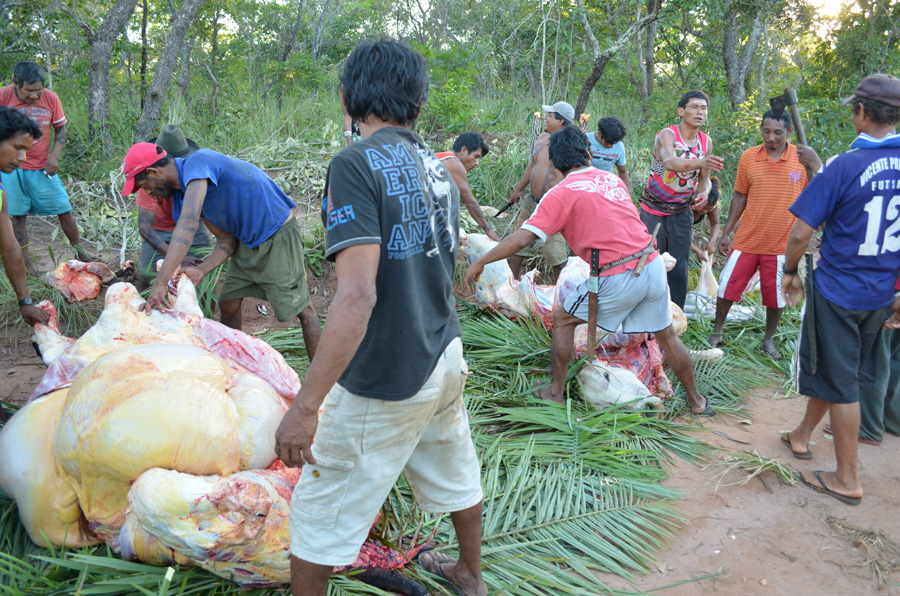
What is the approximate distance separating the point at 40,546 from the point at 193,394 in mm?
831

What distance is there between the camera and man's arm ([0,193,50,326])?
2.97 meters

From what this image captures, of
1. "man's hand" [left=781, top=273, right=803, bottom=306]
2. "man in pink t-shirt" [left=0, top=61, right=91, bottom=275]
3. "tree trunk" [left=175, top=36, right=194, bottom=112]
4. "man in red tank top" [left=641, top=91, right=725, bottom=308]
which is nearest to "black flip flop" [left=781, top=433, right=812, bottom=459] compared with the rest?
"man's hand" [left=781, top=273, right=803, bottom=306]

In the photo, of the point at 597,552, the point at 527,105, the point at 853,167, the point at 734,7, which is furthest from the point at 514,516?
the point at 734,7

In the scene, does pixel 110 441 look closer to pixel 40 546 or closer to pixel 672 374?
pixel 40 546

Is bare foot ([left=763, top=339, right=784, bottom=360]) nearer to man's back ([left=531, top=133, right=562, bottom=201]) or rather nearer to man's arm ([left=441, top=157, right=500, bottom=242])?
man's back ([left=531, top=133, right=562, bottom=201])

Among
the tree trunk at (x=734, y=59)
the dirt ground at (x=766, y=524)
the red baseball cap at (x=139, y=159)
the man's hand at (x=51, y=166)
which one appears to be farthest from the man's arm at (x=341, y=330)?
the tree trunk at (x=734, y=59)

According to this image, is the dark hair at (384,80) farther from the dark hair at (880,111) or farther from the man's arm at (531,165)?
the man's arm at (531,165)

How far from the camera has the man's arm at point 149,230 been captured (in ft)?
14.5

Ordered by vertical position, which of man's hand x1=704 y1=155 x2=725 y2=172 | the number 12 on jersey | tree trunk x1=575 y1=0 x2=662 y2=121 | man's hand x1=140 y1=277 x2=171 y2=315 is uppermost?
tree trunk x1=575 y1=0 x2=662 y2=121

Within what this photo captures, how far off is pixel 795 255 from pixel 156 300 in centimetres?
308

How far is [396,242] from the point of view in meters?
1.75

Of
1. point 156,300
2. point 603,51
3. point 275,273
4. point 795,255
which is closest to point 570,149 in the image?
point 795,255

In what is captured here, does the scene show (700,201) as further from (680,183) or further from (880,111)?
(880,111)

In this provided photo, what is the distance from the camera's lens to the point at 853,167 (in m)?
2.98
